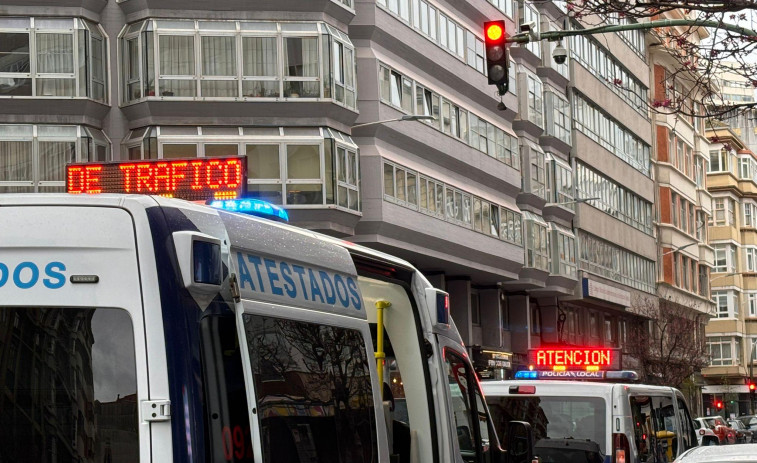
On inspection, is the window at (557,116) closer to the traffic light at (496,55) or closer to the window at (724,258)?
the traffic light at (496,55)

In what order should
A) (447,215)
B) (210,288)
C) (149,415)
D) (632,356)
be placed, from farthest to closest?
(632,356), (447,215), (210,288), (149,415)

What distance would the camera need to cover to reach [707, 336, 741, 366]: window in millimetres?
89431

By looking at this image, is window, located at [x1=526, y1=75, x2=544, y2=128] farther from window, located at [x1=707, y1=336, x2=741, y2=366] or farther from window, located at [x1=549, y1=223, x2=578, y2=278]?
window, located at [x1=707, y1=336, x2=741, y2=366]

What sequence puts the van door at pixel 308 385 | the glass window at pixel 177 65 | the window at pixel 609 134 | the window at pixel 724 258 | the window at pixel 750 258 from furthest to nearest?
the window at pixel 750 258 → the window at pixel 724 258 → the window at pixel 609 134 → the glass window at pixel 177 65 → the van door at pixel 308 385

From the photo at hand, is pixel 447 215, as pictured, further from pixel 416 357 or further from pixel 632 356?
pixel 416 357

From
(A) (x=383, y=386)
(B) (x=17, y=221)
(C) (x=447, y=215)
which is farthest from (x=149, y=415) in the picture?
(C) (x=447, y=215)

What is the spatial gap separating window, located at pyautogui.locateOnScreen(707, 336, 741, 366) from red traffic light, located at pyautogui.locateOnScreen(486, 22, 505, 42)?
77360 mm

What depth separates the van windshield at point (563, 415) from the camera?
12820 millimetres

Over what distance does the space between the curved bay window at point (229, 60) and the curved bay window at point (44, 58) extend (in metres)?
1.22

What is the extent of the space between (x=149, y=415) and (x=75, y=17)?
28.6m

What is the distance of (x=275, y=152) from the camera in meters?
32.8

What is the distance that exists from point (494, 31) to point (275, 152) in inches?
712

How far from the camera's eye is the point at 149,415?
177 inches

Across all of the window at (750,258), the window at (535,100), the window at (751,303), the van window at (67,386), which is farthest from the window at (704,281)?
→ the van window at (67,386)
